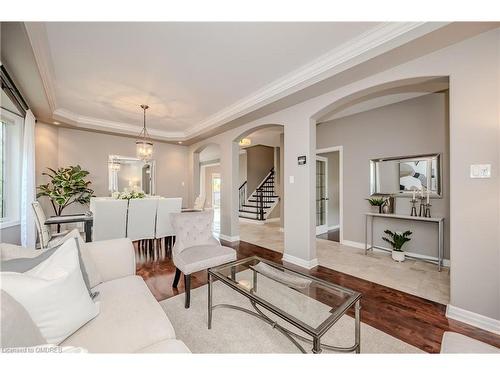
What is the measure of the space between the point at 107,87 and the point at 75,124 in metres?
1.98

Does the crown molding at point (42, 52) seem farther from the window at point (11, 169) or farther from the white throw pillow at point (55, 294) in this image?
the white throw pillow at point (55, 294)

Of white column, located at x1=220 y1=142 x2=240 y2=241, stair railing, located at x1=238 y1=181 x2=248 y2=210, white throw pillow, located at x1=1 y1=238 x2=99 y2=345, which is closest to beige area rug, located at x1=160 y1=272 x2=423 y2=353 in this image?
white throw pillow, located at x1=1 y1=238 x2=99 y2=345

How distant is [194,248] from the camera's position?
243 centimetres

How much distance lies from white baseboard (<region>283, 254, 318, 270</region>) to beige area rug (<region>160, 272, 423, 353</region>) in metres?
1.22

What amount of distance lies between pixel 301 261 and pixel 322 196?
113 inches

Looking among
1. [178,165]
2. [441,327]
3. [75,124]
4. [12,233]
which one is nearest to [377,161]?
[441,327]

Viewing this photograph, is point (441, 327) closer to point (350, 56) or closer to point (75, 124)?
point (350, 56)

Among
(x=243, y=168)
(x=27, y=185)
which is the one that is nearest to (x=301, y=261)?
(x=27, y=185)

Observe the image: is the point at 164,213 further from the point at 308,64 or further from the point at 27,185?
the point at 308,64

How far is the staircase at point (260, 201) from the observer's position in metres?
7.31

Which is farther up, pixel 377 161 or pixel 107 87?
pixel 107 87

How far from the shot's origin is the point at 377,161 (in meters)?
3.93

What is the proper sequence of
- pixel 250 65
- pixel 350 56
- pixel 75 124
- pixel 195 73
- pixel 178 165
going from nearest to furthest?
1. pixel 350 56
2. pixel 250 65
3. pixel 195 73
4. pixel 75 124
5. pixel 178 165

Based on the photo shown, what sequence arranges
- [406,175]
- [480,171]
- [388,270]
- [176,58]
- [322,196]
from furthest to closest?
[322,196]
[406,175]
[388,270]
[176,58]
[480,171]
